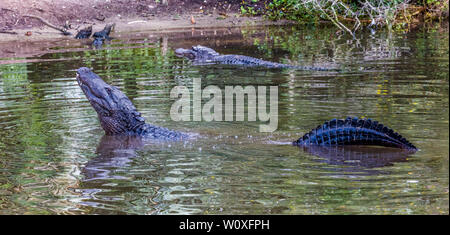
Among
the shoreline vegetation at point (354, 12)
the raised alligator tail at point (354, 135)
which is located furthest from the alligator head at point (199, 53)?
the raised alligator tail at point (354, 135)

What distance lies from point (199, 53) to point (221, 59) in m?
1.04

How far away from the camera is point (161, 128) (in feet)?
23.4

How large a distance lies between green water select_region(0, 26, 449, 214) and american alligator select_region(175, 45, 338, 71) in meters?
0.39

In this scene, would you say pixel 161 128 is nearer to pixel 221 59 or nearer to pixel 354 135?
pixel 354 135

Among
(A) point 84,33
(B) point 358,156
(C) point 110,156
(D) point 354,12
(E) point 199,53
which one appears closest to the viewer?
(B) point 358,156

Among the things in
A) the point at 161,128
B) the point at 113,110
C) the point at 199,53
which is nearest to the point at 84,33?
the point at 199,53

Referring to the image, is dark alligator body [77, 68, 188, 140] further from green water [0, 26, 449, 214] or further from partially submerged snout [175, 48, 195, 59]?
partially submerged snout [175, 48, 195, 59]

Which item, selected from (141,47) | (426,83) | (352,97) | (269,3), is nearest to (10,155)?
(352,97)

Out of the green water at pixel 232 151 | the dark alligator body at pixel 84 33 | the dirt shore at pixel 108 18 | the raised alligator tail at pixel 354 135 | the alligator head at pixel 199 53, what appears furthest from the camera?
the dark alligator body at pixel 84 33

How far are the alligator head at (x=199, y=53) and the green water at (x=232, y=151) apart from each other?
5.11 feet

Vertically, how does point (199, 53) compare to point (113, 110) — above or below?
above

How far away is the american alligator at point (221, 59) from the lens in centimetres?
1238

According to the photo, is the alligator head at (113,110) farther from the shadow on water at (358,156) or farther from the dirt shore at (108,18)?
the dirt shore at (108,18)
